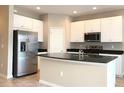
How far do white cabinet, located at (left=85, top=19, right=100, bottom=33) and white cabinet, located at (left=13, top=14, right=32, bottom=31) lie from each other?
8.63 feet

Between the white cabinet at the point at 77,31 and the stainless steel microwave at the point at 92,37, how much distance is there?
0.97 ft

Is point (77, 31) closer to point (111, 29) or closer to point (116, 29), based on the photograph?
point (111, 29)

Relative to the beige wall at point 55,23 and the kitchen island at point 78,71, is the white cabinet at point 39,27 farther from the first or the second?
the kitchen island at point 78,71

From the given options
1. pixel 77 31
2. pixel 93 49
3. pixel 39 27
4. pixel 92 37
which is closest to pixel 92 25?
pixel 92 37

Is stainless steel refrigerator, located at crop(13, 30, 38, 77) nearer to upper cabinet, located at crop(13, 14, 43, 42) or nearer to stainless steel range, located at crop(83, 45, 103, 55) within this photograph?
upper cabinet, located at crop(13, 14, 43, 42)

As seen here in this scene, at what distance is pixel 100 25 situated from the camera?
6277mm

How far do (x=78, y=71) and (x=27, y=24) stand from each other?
345cm

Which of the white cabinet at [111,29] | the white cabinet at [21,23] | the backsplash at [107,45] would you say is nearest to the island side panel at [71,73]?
the white cabinet at [21,23]

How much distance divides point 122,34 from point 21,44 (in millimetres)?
4018

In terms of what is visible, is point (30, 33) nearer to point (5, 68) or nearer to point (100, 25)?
point (5, 68)

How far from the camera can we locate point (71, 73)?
376cm

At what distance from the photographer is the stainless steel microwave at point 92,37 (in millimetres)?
6250
